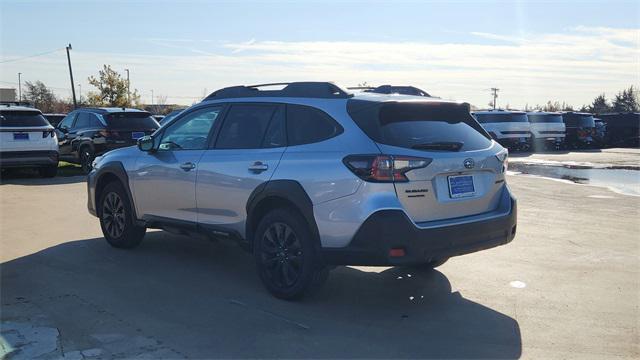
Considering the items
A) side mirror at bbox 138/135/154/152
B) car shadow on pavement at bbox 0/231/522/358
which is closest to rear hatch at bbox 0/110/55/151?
car shadow on pavement at bbox 0/231/522/358

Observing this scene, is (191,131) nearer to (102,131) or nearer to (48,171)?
(102,131)

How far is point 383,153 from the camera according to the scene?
4.85 meters

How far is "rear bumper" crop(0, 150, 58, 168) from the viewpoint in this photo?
A: 13922 millimetres

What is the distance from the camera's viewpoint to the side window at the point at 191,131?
643 centimetres

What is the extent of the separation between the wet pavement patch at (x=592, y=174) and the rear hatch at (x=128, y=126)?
10320 mm

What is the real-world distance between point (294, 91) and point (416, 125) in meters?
1.24

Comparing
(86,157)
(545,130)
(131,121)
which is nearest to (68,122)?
(86,157)

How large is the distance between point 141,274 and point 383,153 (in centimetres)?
296

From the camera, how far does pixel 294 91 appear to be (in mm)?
5816

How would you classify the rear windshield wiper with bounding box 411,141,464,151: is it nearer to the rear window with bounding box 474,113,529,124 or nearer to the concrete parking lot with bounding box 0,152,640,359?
the concrete parking lot with bounding box 0,152,640,359

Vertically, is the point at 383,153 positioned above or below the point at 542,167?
above

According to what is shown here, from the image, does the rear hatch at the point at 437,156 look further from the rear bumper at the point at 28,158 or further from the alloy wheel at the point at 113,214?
the rear bumper at the point at 28,158

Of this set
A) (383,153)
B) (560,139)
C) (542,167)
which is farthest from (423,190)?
(560,139)

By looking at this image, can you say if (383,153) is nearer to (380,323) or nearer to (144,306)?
(380,323)
